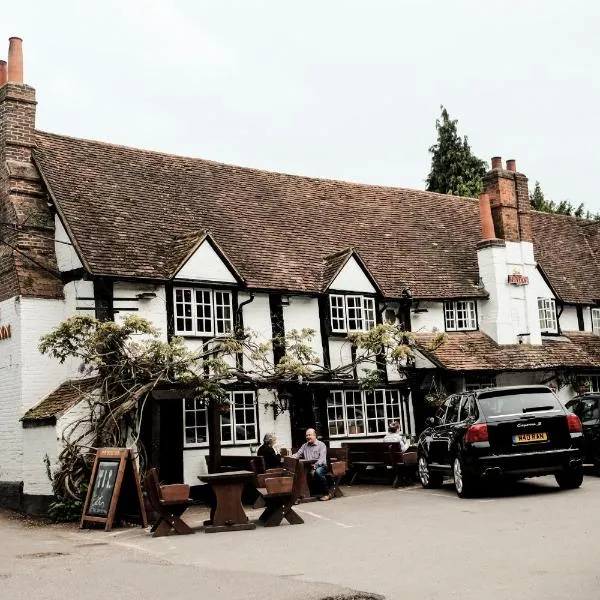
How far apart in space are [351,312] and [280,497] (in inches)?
400

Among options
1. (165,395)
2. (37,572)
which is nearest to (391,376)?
(165,395)

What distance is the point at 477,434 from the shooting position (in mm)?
14297

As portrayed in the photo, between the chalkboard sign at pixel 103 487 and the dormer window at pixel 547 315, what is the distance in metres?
16.6

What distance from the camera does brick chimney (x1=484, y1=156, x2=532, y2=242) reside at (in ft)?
86.1

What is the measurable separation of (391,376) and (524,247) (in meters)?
6.84

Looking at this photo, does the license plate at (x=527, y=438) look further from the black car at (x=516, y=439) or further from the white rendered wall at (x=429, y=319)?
the white rendered wall at (x=429, y=319)

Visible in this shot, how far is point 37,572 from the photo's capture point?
9.74 m

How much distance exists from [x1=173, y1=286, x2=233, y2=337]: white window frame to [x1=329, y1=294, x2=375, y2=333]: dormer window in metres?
3.26

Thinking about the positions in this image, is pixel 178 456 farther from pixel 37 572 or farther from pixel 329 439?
pixel 37 572

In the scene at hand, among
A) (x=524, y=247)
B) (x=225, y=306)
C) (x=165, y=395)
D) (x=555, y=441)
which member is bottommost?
(x=555, y=441)

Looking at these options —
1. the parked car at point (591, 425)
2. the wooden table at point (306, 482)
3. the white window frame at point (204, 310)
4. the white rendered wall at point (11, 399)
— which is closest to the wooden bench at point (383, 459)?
the wooden table at point (306, 482)

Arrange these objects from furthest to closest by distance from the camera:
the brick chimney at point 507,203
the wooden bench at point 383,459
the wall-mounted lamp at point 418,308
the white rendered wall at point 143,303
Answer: the brick chimney at point 507,203
the wall-mounted lamp at point 418,308
the white rendered wall at point 143,303
the wooden bench at point 383,459

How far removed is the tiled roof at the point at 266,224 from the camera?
20109 mm

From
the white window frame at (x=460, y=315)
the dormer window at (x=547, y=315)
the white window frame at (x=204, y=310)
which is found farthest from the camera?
the dormer window at (x=547, y=315)
